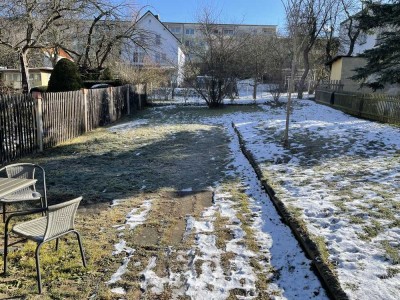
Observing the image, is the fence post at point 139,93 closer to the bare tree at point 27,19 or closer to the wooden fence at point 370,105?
the bare tree at point 27,19

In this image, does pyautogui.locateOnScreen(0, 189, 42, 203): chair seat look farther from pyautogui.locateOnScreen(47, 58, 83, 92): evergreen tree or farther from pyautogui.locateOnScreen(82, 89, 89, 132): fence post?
pyautogui.locateOnScreen(47, 58, 83, 92): evergreen tree

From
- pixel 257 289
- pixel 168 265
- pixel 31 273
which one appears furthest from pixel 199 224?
pixel 31 273

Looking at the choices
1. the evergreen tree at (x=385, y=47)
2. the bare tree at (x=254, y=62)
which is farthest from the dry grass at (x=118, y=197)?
the bare tree at (x=254, y=62)

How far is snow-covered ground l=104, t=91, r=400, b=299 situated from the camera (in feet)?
10.1

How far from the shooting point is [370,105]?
583 inches

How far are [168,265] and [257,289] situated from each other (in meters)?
0.97

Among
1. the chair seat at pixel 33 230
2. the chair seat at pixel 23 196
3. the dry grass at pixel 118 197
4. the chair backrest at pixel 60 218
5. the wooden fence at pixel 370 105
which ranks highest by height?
the wooden fence at pixel 370 105

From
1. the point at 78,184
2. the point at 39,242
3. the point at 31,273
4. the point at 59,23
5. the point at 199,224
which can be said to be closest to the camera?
the point at 39,242

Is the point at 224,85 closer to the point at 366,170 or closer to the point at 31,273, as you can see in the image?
the point at 366,170

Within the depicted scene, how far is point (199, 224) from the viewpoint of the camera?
4602mm

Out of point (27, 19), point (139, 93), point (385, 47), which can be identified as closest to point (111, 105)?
point (27, 19)

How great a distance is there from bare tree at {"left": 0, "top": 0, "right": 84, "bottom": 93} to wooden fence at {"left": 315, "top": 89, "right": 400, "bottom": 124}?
14756mm

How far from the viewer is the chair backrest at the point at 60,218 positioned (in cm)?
288

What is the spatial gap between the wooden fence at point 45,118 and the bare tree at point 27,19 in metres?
5.18
